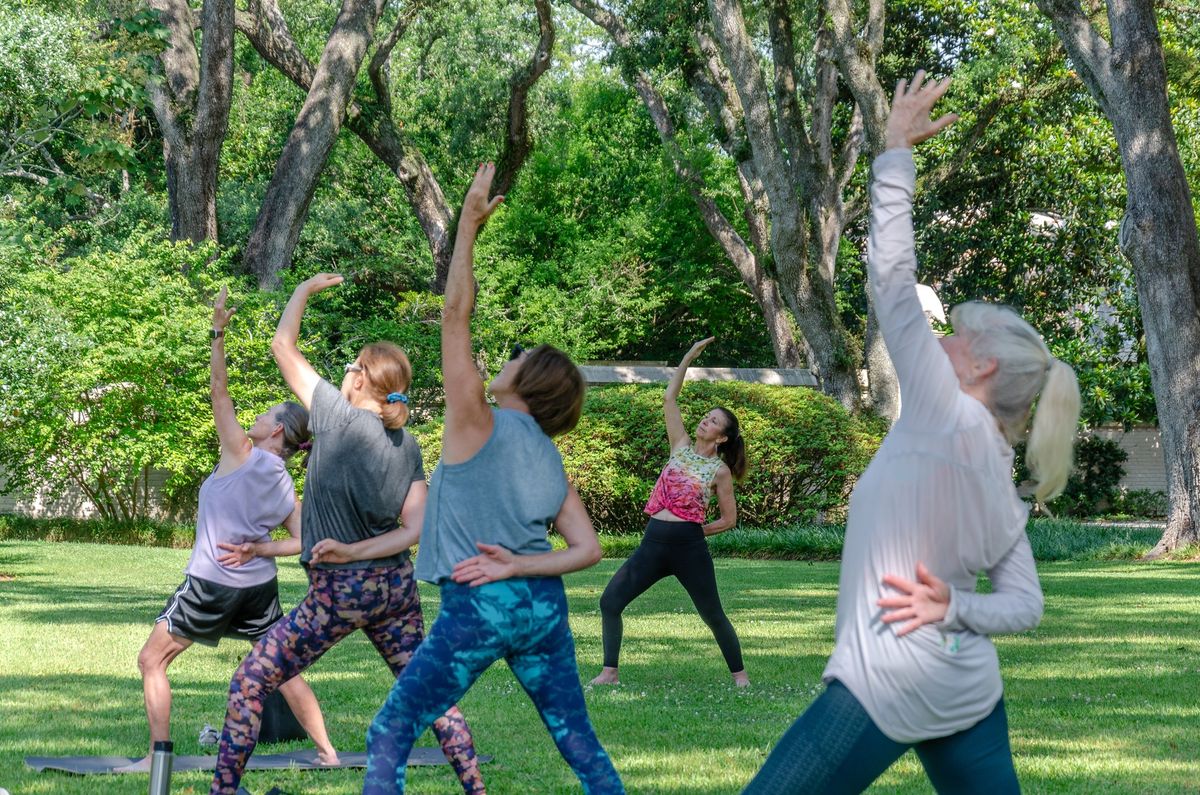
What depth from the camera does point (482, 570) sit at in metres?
4.24

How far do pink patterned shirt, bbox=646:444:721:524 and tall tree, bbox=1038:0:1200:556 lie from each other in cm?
1332

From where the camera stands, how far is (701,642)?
→ 11.8 meters

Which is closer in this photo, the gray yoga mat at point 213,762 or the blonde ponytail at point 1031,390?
the blonde ponytail at point 1031,390

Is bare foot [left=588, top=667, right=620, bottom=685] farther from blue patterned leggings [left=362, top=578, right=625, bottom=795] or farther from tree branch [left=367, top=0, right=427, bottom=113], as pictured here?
tree branch [left=367, top=0, right=427, bottom=113]

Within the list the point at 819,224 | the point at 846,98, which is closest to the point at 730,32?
the point at 819,224

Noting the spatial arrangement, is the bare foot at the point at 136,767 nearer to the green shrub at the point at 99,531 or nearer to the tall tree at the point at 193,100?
the tall tree at the point at 193,100

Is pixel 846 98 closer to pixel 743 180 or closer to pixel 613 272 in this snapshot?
pixel 743 180

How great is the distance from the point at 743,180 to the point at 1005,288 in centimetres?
934

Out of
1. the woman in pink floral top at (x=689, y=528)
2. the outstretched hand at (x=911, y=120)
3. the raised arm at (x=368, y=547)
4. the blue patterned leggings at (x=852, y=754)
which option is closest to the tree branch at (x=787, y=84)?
the woman in pink floral top at (x=689, y=528)

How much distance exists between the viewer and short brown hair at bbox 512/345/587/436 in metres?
4.50

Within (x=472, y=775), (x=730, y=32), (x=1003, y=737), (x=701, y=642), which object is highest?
(x=730, y=32)

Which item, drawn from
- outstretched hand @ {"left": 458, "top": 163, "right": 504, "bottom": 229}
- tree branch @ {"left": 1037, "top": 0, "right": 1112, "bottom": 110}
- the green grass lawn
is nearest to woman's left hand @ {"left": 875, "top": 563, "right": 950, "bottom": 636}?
outstretched hand @ {"left": 458, "top": 163, "right": 504, "bottom": 229}

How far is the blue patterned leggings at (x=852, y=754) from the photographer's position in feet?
10.2

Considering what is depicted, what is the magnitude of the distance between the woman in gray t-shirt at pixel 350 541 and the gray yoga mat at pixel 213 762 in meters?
1.45
